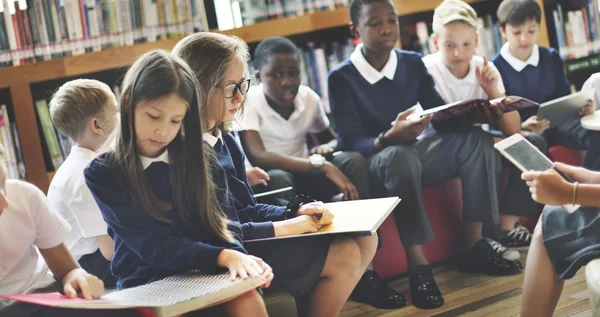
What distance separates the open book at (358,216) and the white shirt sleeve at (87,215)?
464mm

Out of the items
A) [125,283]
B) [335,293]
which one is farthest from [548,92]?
[125,283]

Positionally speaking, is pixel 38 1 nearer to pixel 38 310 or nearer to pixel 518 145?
pixel 38 310

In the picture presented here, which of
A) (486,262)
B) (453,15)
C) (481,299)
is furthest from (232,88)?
(453,15)

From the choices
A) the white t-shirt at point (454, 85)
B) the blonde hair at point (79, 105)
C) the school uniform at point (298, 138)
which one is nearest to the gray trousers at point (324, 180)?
the school uniform at point (298, 138)

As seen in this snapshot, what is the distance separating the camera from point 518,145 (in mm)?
1922

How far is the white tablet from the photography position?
1.83m

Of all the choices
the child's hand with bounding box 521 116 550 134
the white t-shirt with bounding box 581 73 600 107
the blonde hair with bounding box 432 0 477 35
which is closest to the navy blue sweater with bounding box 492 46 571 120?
the white t-shirt with bounding box 581 73 600 107

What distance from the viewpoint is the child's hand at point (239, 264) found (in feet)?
4.36

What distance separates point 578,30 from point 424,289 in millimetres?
2252

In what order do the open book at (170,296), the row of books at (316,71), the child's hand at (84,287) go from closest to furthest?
the open book at (170,296), the child's hand at (84,287), the row of books at (316,71)

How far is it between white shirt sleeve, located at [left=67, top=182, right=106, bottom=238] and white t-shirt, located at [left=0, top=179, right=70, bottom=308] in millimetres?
274

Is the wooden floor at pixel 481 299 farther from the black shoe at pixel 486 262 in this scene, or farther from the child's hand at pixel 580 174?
the child's hand at pixel 580 174

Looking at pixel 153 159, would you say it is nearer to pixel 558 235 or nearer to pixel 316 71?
pixel 558 235

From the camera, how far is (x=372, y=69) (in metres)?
2.75
